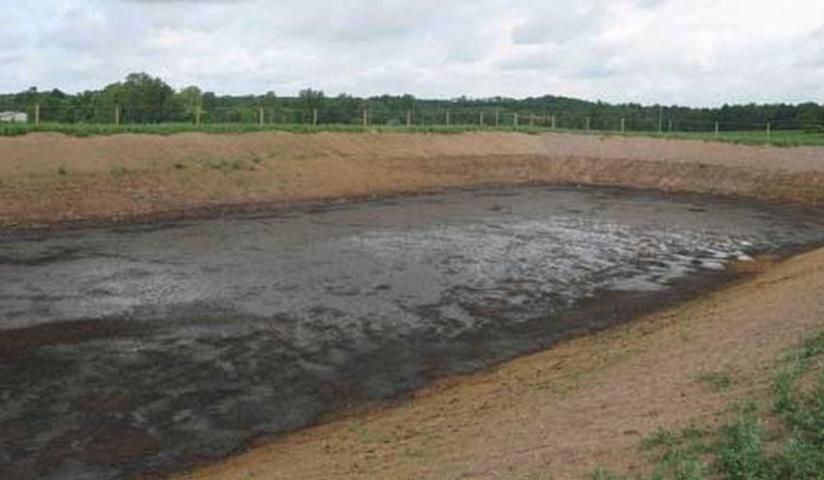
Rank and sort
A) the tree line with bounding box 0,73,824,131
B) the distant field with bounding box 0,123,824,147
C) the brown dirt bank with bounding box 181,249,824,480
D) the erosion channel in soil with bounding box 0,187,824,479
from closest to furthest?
1. the brown dirt bank with bounding box 181,249,824,480
2. the erosion channel in soil with bounding box 0,187,824,479
3. the distant field with bounding box 0,123,824,147
4. the tree line with bounding box 0,73,824,131

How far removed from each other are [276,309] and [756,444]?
11410mm

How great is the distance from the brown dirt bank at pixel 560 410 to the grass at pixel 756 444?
0.78 ft

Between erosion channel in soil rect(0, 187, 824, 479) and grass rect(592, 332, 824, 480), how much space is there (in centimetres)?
532

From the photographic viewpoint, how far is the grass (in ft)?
21.8

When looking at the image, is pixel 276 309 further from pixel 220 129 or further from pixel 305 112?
pixel 305 112

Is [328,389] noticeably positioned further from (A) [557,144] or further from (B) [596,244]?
(A) [557,144]

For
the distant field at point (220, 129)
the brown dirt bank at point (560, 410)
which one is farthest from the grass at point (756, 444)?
the distant field at point (220, 129)

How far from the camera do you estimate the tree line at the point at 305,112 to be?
177ft

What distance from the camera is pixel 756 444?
7059mm

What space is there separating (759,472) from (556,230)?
77.0ft

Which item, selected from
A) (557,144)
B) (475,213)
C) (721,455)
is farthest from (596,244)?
(557,144)

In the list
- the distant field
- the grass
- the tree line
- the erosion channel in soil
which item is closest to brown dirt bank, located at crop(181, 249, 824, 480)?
the grass

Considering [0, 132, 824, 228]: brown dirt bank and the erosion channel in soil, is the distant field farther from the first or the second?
the erosion channel in soil

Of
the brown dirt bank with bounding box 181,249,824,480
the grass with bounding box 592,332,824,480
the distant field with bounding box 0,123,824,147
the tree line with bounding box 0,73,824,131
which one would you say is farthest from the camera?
the tree line with bounding box 0,73,824,131
